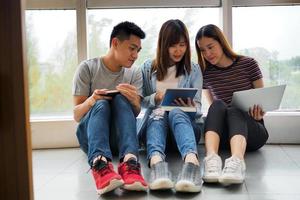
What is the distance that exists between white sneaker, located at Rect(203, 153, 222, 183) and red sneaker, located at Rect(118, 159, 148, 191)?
0.80 feet

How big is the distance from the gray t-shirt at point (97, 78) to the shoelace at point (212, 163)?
561 mm

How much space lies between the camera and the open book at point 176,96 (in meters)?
1.60

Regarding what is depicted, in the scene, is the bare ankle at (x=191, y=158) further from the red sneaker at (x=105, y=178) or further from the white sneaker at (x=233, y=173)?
the red sneaker at (x=105, y=178)

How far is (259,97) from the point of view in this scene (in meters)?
1.60

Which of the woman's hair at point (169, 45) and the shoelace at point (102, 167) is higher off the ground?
the woman's hair at point (169, 45)

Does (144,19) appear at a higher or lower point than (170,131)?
higher

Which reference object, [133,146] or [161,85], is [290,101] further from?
[133,146]

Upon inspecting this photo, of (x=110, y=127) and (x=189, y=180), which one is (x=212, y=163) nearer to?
(x=189, y=180)

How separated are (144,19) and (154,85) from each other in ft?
1.83

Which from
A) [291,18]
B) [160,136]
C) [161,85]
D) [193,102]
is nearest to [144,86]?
[161,85]

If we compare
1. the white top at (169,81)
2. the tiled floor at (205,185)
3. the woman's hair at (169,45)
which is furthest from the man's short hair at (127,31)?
the tiled floor at (205,185)

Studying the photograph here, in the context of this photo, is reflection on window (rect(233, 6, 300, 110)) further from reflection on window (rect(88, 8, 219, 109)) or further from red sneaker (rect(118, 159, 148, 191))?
red sneaker (rect(118, 159, 148, 191))

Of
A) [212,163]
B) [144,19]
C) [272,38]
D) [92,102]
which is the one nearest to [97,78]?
[92,102]

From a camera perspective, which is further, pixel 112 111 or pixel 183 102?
pixel 183 102
